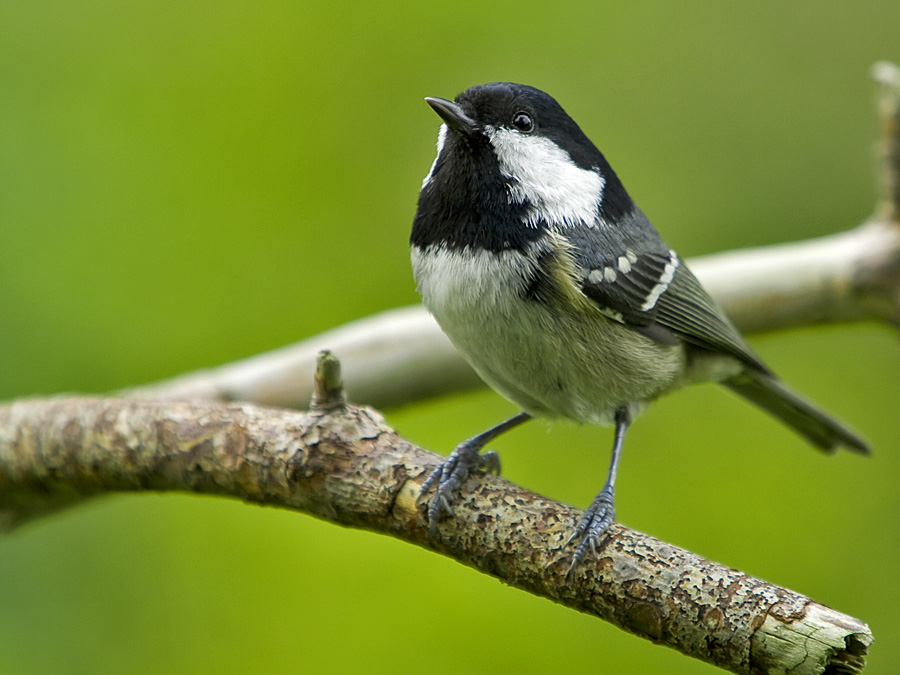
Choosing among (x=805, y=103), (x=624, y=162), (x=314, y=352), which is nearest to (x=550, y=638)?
(x=314, y=352)

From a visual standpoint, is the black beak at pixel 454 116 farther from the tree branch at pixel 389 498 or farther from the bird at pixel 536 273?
the tree branch at pixel 389 498

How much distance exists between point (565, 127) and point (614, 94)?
6.26ft

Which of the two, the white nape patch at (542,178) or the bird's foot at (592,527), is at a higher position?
the white nape patch at (542,178)

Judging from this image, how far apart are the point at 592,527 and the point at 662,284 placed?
2.73ft

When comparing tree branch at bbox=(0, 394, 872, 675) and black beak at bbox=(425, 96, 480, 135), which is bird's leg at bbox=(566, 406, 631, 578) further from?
black beak at bbox=(425, 96, 480, 135)

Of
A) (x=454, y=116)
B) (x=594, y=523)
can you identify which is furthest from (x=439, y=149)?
(x=594, y=523)

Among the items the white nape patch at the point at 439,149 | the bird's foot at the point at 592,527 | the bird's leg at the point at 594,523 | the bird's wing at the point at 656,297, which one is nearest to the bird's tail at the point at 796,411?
the bird's wing at the point at 656,297

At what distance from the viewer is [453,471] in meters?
1.90

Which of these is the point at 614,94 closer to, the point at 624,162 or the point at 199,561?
the point at 624,162

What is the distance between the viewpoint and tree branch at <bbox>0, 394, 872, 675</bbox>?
141 cm

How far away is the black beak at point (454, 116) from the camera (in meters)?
1.96

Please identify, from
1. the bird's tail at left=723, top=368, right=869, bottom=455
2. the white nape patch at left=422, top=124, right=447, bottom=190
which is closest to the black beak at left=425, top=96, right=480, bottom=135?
the white nape patch at left=422, top=124, right=447, bottom=190

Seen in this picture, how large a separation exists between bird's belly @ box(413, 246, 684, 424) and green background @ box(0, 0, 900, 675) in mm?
793

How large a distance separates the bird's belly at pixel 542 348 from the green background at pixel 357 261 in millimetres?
793
